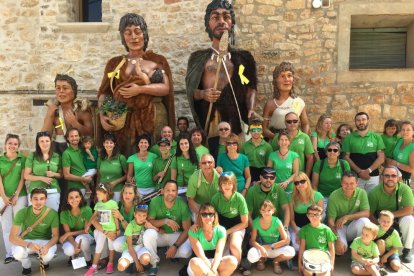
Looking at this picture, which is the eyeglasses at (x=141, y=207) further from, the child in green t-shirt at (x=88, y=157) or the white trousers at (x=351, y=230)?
the white trousers at (x=351, y=230)

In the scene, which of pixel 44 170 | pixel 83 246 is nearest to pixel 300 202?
pixel 83 246

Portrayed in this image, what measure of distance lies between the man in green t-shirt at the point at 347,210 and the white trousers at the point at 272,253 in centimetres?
49

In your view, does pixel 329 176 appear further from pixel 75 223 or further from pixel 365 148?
pixel 75 223

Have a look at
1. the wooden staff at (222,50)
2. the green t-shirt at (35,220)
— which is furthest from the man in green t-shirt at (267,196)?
the green t-shirt at (35,220)

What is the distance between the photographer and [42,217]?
3824mm

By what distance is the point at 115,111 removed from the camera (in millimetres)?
4484

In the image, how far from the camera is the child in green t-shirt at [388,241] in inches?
144

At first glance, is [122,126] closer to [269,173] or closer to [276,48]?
[269,173]

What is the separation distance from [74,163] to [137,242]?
1216mm

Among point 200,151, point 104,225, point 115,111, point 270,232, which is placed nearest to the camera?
point 270,232

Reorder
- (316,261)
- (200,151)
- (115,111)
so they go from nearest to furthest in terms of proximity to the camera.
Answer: (316,261)
(200,151)
(115,111)

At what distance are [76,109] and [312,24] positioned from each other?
11.2 feet

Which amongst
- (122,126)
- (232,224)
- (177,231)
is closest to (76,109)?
(122,126)

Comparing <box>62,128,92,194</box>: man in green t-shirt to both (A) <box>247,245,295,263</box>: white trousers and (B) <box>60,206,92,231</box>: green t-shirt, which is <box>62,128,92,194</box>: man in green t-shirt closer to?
(B) <box>60,206,92,231</box>: green t-shirt
